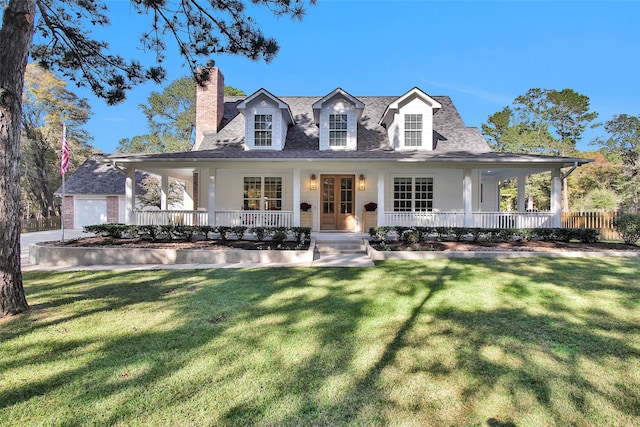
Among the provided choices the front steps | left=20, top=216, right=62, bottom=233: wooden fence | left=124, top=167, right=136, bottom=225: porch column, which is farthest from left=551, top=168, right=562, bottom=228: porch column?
left=20, top=216, right=62, bottom=233: wooden fence

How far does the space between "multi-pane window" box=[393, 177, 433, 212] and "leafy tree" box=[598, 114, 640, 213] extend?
16.8 meters

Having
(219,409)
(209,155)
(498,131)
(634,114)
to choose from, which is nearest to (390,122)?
(209,155)

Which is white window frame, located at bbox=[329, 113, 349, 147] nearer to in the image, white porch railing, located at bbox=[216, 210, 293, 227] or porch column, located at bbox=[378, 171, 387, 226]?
porch column, located at bbox=[378, 171, 387, 226]

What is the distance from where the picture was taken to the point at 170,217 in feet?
37.6

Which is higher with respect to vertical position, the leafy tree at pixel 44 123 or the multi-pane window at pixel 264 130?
the leafy tree at pixel 44 123

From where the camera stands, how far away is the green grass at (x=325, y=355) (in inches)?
89.6

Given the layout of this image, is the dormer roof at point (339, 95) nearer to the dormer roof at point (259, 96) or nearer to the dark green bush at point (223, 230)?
the dormer roof at point (259, 96)

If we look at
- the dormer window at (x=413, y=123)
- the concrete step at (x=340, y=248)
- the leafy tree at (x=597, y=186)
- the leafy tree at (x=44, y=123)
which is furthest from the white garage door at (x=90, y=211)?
the leafy tree at (x=597, y=186)


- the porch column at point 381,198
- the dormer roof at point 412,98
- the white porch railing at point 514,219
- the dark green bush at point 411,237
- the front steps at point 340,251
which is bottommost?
the front steps at point 340,251

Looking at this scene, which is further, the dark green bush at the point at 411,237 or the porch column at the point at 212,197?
the porch column at the point at 212,197

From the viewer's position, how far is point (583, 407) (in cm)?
233

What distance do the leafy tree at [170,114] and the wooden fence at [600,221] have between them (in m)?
29.2

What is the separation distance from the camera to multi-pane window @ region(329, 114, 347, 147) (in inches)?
502

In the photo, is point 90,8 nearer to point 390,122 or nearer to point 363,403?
point 363,403
